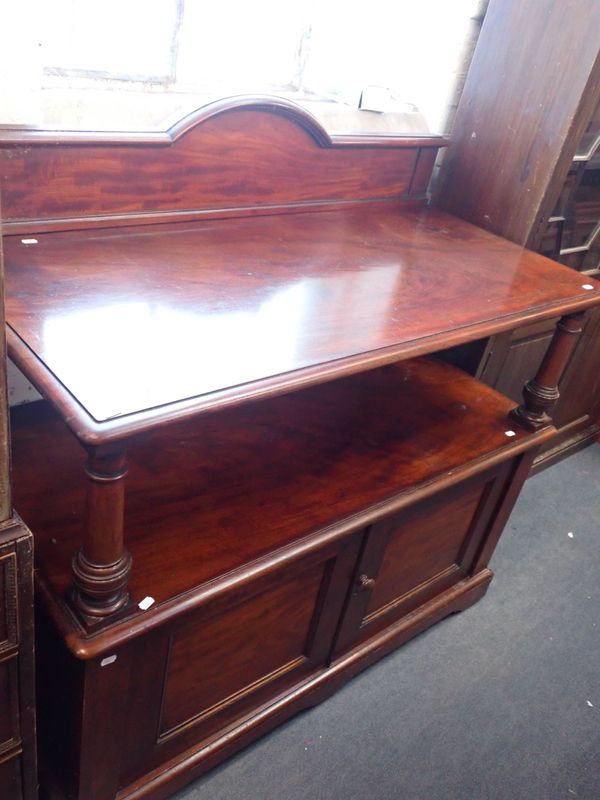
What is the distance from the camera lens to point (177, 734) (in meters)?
1.44

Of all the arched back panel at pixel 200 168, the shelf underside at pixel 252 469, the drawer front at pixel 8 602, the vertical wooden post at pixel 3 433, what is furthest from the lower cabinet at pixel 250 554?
the arched back panel at pixel 200 168

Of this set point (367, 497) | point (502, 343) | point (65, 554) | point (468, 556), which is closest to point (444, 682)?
point (468, 556)

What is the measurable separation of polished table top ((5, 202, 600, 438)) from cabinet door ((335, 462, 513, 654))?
48 centimetres

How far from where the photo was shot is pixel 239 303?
1.24m

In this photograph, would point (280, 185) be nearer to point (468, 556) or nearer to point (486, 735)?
point (468, 556)

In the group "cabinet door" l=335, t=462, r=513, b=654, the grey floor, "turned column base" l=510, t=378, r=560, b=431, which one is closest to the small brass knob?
"cabinet door" l=335, t=462, r=513, b=654

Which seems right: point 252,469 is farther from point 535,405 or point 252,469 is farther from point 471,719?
point 471,719

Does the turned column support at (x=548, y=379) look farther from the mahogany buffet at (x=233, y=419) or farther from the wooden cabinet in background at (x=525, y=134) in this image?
the wooden cabinet in background at (x=525, y=134)

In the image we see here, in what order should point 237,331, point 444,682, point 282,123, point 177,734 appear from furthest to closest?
point 444,682 < point 282,123 < point 177,734 < point 237,331

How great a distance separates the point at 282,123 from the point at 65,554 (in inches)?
41.5

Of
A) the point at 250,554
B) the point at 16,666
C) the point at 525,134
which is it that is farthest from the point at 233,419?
the point at 525,134

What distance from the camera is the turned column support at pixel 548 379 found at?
1698 mm

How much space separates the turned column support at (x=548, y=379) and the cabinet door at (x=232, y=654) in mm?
612

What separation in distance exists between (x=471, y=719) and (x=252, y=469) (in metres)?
0.90
